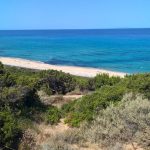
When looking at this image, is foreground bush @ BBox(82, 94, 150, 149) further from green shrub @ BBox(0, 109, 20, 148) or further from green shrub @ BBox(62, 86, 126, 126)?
green shrub @ BBox(0, 109, 20, 148)

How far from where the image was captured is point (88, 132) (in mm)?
12250

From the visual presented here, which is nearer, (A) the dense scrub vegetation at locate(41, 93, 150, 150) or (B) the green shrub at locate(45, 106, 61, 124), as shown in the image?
(A) the dense scrub vegetation at locate(41, 93, 150, 150)

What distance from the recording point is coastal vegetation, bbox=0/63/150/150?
36.6 ft

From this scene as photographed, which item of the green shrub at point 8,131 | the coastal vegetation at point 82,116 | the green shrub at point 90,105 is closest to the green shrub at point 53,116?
the coastal vegetation at point 82,116

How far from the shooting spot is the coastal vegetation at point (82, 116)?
1114 cm

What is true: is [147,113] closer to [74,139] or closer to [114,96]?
[74,139]

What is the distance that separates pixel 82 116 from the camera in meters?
14.3

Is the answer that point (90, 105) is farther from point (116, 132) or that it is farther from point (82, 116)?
point (116, 132)

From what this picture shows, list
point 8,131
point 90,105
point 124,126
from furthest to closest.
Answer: point 90,105
point 8,131
point 124,126

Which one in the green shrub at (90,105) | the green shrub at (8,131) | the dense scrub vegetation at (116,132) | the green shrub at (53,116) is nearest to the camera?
the dense scrub vegetation at (116,132)

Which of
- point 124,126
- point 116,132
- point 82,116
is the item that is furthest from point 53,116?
point 124,126

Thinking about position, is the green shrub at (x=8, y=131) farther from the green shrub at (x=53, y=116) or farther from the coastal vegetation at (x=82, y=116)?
the green shrub at (x=53, y=116)

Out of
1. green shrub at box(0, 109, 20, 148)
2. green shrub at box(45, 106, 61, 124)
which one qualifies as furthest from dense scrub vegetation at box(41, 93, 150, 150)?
green shrub at box(45, 106, 61, 124)

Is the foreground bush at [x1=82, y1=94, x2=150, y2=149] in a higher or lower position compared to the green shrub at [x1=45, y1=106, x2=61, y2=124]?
higher
